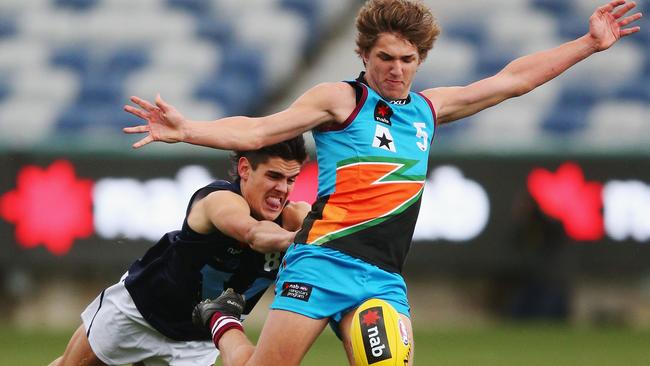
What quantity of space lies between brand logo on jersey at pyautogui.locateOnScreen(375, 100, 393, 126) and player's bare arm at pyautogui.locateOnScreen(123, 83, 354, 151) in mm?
127

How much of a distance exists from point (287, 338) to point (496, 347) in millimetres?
5876

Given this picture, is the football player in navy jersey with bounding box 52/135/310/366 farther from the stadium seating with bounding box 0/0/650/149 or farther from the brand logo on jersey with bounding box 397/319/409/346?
the stadium seating with bounding box 0/0/650/149

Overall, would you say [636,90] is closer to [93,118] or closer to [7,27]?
[93,118]

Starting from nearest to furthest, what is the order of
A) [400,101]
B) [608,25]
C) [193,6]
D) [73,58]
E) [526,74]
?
1. [400,101]
2. [526,74]
3. [608,25]
4. [73,58]
5. [193,6]

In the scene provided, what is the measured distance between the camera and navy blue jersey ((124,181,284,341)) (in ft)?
22.2

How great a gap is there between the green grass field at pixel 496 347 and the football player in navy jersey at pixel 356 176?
4364 mm

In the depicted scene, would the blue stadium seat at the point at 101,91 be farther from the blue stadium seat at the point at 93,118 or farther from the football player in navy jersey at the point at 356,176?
the football player in navy jersey at the point at 356,176

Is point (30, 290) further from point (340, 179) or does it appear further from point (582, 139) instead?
point (340, 179)

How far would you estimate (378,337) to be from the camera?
18.9ft

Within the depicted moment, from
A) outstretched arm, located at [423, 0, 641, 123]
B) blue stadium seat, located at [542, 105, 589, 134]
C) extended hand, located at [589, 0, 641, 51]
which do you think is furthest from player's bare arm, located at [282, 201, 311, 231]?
blue stadium seat, located at [542, 105, 589, 134]

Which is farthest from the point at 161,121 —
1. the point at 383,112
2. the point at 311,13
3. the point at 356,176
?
the point at 311,13

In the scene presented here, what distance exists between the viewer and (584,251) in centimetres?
1307

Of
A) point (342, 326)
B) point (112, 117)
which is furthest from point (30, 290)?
point (342, 326)

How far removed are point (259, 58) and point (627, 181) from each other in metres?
5.02
